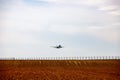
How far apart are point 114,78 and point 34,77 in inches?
445

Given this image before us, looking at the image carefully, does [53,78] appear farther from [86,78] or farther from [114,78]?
[114,78]

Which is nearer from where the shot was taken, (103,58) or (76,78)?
(76,78)

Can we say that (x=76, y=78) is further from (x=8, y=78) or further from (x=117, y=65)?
(x=117, y=65)

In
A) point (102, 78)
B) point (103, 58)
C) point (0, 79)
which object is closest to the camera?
point (0, 79)

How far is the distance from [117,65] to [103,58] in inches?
719

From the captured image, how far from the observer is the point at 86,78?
3959 cm

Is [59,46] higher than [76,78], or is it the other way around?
[59,46]

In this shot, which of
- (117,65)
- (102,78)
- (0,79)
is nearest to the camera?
(0,79)

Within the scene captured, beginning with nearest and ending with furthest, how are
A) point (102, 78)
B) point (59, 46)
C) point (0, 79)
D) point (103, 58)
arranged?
point (0, 79)
point (102, 78)
point (59, 46)
point (103, 58)

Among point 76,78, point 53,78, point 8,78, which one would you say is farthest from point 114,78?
point 8,78

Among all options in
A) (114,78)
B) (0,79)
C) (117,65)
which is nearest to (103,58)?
(117,65)

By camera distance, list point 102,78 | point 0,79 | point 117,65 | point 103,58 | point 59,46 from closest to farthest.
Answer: point 0,79, point 102,78, point 59,46, point 117,65, point 103,58

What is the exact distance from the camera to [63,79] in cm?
3869

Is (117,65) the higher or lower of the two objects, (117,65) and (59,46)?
the lower
